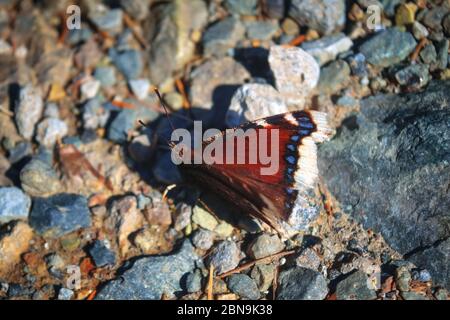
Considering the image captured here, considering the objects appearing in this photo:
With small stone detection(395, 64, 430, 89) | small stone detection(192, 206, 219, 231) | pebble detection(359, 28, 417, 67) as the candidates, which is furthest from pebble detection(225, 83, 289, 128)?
small stone detection(395, 64, 430, 89)

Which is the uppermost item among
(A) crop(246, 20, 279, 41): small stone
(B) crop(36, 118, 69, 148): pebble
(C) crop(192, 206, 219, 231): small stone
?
(A) crop(246, 20, 279, 41): small stone

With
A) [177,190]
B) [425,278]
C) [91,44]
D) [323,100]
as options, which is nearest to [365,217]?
[425,278]

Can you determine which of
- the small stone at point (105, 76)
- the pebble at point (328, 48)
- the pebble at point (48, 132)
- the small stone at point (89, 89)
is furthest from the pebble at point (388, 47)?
the pebble at point (48, 132)

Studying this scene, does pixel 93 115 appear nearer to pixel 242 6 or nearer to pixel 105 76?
pixel 105 76

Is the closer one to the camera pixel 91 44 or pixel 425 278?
pixel 425 278

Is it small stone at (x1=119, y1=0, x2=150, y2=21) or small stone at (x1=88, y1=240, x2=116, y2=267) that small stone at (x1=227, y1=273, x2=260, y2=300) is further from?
small stone at (x1=119, y1=0, x2=150, y2=21)

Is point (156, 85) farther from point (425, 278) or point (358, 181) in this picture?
point (425, 278)

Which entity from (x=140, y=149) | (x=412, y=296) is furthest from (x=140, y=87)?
(x=412, y=296)
